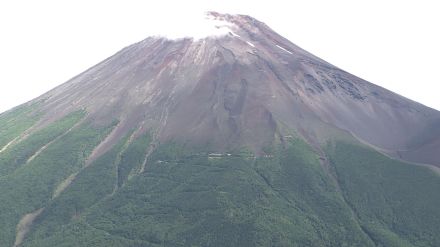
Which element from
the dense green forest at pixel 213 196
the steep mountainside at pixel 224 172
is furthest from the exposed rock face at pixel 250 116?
the dense green forest at pixel 213 196

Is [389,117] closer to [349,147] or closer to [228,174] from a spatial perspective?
[349,147]

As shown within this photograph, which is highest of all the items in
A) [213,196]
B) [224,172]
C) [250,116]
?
[250,116]

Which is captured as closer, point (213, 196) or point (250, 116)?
point (213, 196)

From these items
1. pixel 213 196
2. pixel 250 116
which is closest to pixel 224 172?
pixel 213 196

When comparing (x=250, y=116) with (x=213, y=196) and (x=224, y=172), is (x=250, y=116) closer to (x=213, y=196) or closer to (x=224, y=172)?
(x=224, y=172)

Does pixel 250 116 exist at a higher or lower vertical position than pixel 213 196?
higher

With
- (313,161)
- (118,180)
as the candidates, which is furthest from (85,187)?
(313,161)

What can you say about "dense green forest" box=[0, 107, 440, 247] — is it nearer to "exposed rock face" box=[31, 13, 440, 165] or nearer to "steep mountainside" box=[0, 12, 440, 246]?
"steep mountainside" box=[0, 12, 440, 246]

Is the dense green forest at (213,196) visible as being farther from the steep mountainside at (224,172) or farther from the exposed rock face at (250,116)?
the exposed rock face at (250,116)

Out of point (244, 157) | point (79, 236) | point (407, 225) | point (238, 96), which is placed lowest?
point (407, 225)
